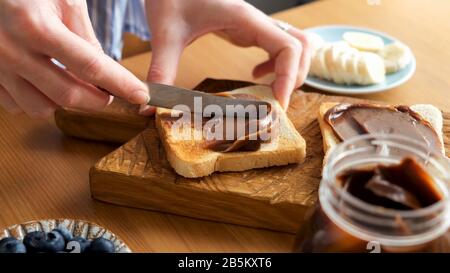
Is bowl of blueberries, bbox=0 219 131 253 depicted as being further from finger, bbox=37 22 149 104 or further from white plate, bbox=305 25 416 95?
white plate, bbox=305 25 416 95

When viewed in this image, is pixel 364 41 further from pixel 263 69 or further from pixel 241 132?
pixel 241 132

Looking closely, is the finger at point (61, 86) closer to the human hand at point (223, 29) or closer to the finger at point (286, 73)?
the human hand at point (223, 29)

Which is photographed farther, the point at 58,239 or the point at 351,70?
the point at 351,70

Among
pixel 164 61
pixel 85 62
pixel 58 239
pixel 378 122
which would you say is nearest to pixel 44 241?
pixel 58 239

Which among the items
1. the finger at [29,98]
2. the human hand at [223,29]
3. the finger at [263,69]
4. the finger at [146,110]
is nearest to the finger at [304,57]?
the human hand at [223,29]

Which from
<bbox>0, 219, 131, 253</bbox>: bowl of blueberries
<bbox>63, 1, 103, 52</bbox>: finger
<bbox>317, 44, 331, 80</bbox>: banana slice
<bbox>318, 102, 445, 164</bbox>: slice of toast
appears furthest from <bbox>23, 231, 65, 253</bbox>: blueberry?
<bbox>317, 44, 331, 80</bbox>: banana slice
